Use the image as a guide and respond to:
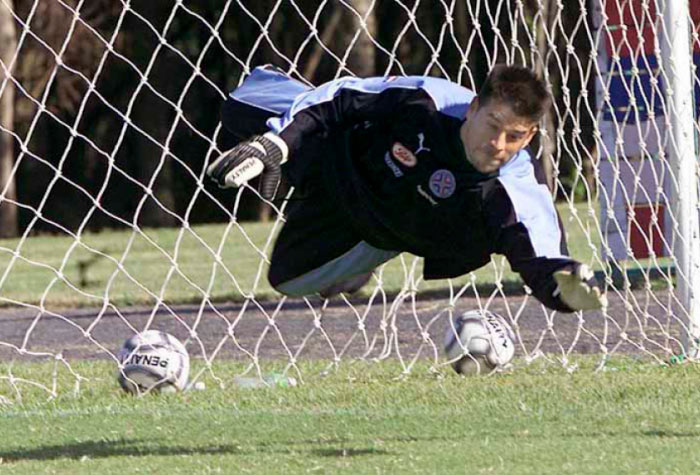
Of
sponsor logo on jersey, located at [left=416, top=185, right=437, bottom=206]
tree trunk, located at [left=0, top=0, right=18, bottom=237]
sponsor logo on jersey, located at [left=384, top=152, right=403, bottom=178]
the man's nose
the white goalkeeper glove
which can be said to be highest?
the man's nose

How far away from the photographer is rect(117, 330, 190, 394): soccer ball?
268 inches

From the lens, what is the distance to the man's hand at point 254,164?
4828 millimetres

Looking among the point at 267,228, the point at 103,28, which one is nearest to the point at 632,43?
Result: the point at 267,228

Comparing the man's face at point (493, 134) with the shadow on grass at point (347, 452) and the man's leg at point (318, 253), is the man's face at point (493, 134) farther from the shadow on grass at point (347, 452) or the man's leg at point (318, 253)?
the shadow on grass at point (347, 452)

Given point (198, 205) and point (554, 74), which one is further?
point (198, 205)

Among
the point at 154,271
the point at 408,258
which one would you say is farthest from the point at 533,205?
the point at 154,271

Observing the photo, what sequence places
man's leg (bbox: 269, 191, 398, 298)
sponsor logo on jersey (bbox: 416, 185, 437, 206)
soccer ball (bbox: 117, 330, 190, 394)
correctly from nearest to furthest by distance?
1. sponsor logo on jersey (bbox: 416, 185, 437, 206)
2. man's leg (bbox: 269, 191, 398, 298)
3. soccer ball (bbox: 117, 330, 190, 394)

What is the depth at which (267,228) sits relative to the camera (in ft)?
63.4

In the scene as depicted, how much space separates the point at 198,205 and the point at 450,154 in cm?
2146

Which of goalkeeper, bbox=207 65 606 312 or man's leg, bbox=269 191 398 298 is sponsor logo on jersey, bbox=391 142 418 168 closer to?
goalkeeper, bbox=207 65 606 312

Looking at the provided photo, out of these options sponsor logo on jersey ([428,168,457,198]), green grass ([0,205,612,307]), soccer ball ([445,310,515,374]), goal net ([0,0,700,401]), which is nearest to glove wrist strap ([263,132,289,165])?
sponsor logo on jersey ([428,168,457,198])

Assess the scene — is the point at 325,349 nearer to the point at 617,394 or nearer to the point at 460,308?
the point at 460,308

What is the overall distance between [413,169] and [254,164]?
0.73 meters

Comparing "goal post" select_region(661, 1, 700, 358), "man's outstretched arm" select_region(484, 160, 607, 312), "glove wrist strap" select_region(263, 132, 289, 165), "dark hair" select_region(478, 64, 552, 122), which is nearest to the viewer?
"man's outstretched arm" select_region(484, 160, 607, 312)
